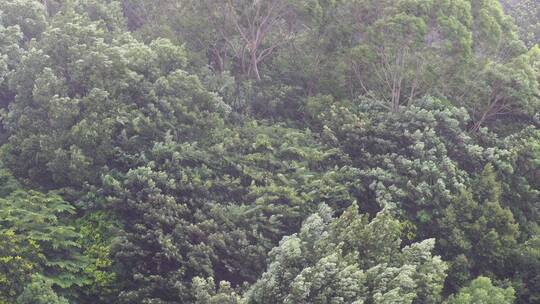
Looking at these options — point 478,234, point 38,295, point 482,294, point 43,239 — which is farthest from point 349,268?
point 43,239

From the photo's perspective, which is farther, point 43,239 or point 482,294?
point 482,294

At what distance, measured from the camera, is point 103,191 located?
14.7 metres

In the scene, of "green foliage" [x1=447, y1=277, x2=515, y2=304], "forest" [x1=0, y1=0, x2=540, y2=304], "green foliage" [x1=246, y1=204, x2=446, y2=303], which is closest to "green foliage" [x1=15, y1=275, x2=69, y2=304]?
"forest" [x1=0, y1=0, x2=540, y2=304]

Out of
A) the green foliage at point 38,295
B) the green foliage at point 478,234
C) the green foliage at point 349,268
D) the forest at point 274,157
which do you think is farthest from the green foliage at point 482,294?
the green foliage at point 38,295

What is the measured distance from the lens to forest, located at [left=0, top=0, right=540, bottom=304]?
12.6 meters

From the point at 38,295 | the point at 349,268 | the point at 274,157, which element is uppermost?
the point at 38,295

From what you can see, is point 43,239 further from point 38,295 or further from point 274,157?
point 274,157

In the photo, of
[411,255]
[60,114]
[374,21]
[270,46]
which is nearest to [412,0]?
[374,21]

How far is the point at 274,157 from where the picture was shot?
646 inches

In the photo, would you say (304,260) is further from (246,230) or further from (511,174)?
(511,174)

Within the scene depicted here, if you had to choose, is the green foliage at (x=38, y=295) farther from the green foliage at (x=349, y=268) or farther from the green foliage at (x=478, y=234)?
Result: the green foliage at (x=478, y=234)

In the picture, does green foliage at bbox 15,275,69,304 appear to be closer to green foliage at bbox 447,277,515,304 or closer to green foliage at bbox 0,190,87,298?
green foliage at bbox 0,190,87,298

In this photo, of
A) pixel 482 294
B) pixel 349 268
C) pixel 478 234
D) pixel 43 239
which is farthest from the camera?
pixel 478 234

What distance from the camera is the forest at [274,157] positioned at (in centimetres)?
1262
